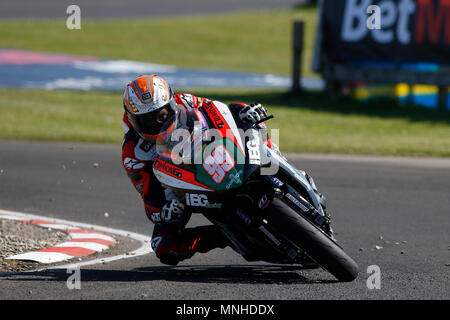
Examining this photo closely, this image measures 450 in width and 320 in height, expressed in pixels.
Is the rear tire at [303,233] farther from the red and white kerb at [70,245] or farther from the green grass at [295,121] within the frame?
the green grass at [295,121]

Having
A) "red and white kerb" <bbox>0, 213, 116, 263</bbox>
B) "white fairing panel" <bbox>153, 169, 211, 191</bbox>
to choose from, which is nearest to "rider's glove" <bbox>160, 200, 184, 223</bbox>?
"white fairing panel" <bbox>153, 169, 211, 191</bbox>

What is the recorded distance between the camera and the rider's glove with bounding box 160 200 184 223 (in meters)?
5.62

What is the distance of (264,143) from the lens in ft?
18.5

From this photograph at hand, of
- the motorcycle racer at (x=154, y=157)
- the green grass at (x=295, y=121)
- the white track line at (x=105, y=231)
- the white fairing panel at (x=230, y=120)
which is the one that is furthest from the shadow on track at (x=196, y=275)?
the green grass at (x=295, y=121)

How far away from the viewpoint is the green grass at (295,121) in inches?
522

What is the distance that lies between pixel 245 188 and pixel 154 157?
0.87 m

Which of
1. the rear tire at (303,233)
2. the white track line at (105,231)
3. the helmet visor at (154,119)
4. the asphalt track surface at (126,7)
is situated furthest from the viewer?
the asphalt track surface at (126,7)

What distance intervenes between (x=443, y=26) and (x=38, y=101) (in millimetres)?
9142

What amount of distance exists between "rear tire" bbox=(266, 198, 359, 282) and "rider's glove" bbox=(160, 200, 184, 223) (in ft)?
2.40

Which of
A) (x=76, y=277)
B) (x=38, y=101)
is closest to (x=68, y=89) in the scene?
(x=38, y=101)

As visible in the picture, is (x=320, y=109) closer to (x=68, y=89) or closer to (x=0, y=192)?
(x=68, y=89)

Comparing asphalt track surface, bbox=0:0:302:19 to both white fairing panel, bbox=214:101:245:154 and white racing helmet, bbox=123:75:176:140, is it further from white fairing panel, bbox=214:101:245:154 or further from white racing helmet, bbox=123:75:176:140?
white fairing panel, bbox=214:101:245:154

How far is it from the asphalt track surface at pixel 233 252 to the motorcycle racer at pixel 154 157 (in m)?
0.27

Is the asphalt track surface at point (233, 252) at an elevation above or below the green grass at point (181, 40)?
above
